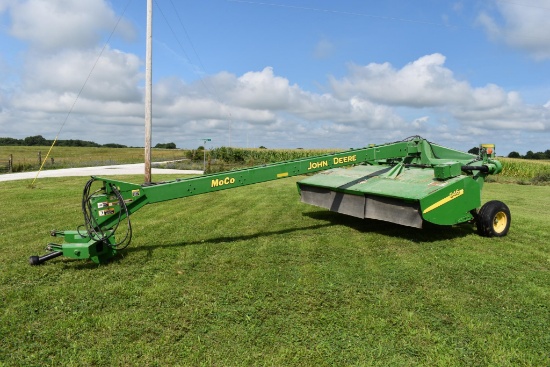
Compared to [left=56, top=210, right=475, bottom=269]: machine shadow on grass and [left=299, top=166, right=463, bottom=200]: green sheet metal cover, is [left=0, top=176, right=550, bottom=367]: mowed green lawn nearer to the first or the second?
[left=56, top=210, right=475, bottom=269]: machine shadow on grass

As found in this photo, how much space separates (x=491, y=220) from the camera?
665 centimetres

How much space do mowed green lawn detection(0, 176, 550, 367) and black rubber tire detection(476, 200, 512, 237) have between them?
230 millimetres

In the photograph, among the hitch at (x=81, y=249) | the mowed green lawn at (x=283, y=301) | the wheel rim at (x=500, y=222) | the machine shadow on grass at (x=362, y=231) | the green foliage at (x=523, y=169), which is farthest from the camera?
the green foliage at (x=523, y=169)

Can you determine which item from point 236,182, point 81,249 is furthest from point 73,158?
point 236,182

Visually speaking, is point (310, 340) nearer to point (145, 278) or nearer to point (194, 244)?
point (145, 278)

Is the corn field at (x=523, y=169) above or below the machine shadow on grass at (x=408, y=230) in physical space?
above

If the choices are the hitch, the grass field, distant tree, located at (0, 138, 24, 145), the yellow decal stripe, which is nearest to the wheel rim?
the yellow decal stripe

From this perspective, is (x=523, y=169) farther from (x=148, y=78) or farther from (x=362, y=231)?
(x=148, y=78)

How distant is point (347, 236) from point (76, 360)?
15.7 ft

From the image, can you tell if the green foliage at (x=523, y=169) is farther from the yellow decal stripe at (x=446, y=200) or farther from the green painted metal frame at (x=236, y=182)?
the yellow decal stripe at (x=446, y=200)

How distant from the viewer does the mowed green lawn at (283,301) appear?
3045 mm

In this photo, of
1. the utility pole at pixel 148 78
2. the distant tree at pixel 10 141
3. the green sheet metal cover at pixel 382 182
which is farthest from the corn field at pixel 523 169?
the distant tree at pixel 10 141

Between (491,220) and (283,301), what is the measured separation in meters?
4.71

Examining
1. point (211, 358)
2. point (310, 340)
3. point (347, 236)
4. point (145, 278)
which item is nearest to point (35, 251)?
point (145, 278)
